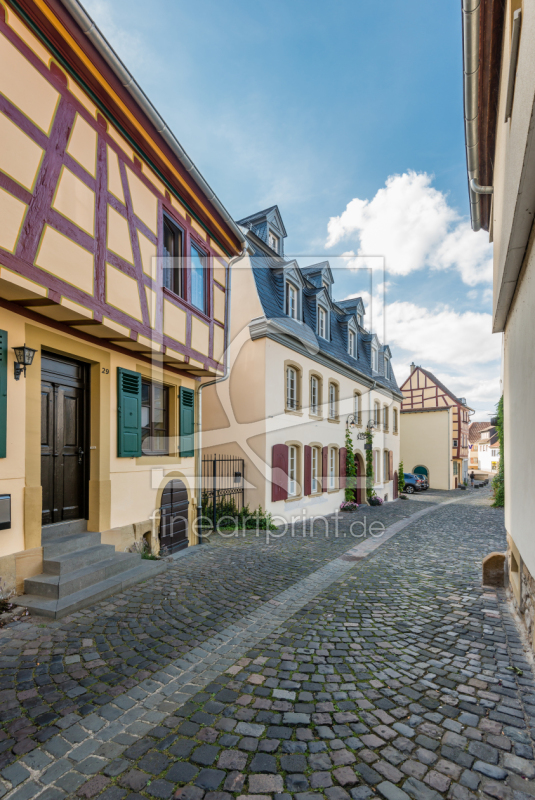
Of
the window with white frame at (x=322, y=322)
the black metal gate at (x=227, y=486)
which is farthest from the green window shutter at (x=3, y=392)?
the window with white frame at (x=322, y=322)

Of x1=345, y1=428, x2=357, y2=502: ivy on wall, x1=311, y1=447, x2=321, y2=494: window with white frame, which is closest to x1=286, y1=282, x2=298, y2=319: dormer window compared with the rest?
x1=311, y1=447, x2=321, y2=494: window with white frame

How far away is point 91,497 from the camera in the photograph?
239 inches

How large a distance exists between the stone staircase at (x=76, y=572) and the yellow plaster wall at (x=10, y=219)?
11.7 ft

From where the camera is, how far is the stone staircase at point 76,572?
15.0 ft

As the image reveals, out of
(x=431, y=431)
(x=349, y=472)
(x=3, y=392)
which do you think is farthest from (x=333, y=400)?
(x=431, y=431)

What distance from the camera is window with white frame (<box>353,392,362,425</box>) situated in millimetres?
16984

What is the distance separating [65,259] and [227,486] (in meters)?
7.77

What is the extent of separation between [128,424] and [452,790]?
A: 18.7 feet

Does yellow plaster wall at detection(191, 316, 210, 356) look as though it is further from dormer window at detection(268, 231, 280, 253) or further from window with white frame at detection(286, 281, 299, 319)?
dormer window at detection(268, 231, 280, 253)

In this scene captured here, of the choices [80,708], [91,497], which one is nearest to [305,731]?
[80,708]

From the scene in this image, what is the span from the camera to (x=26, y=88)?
4.20 m

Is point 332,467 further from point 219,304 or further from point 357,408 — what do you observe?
point 219,304

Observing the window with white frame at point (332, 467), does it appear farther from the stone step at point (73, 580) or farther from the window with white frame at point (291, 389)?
the stone step at point (73, 580)

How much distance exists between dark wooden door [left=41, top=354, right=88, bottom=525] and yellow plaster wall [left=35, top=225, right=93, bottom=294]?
128cm
